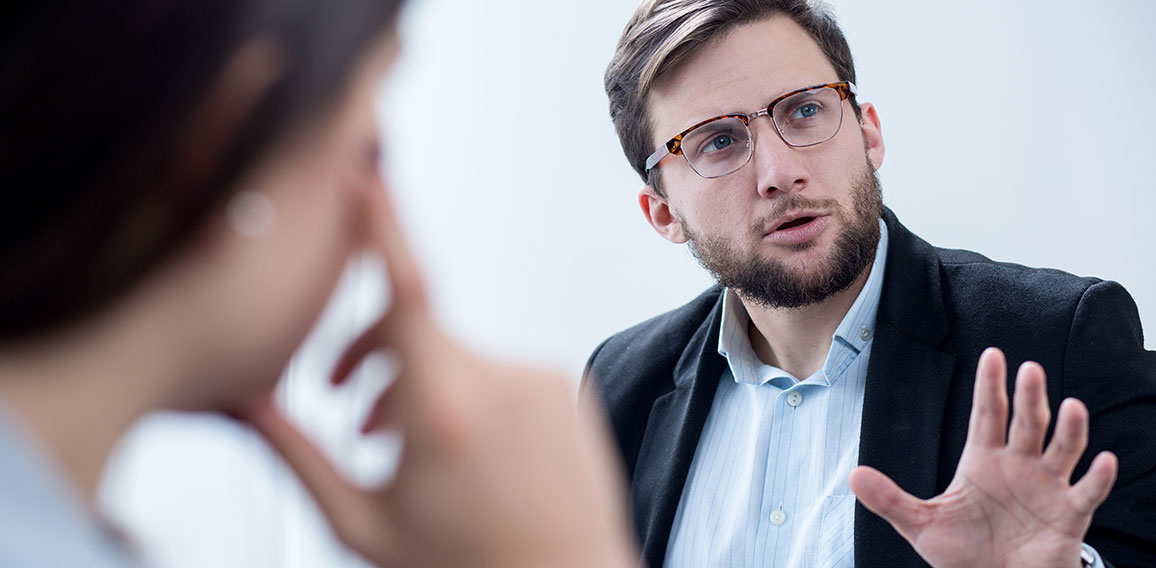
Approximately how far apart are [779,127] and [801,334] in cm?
37

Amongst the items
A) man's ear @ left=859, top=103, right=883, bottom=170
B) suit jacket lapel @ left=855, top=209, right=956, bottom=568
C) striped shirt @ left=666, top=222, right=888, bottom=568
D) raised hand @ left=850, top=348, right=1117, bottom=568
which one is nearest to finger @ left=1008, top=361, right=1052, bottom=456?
raised hand @ left=850, top=348, right=1117, bottom=568

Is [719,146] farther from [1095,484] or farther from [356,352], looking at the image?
[356,352]

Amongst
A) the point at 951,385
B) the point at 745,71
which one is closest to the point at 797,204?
the point at 745,71

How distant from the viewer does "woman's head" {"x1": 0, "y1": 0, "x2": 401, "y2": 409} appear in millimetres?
394

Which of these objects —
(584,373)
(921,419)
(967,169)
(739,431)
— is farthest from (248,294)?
(967,169)

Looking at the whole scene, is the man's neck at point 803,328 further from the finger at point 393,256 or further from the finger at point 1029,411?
the finger at point 393,256

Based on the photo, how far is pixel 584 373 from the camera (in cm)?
197

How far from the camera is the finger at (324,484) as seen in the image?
0.45 metres

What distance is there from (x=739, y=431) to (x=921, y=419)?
1.14 feet

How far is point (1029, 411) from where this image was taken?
0.81m

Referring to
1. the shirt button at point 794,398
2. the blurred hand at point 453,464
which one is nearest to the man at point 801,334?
the shirt button at point 794,398

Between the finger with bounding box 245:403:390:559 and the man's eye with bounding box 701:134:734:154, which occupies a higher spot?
the man's eye with bounding box 701:134:734:154

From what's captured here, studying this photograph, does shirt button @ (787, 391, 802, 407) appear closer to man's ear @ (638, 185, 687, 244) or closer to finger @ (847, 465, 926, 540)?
man's ear @ (638, 185, 687, 244)

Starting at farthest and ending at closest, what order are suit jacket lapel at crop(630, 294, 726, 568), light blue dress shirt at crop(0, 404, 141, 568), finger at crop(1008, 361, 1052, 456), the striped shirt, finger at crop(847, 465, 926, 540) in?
suit jacket lapel at crop(630, 294, 726, 568), the striped shirt, finger at crop(847, 465, 926, 540), finger at crop(1008, 361, 1052, 456), light blue dress shirt at crop(0, 404, 141, 568)
